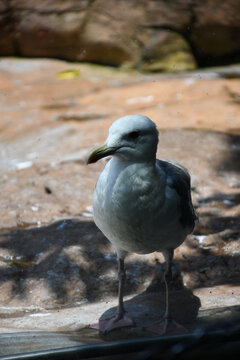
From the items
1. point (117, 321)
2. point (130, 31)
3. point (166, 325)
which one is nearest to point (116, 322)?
point (117, 321)

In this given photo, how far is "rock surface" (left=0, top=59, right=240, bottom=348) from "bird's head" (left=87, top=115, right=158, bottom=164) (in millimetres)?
1006

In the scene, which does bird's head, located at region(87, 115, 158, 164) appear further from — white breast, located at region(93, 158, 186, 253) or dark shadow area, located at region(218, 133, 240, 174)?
dark shadow area, located at region(218, 133, 240, 174)

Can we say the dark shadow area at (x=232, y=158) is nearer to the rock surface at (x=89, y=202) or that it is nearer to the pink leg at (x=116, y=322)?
the rock surface at (x=89, y=202)

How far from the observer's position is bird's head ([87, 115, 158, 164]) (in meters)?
2.97

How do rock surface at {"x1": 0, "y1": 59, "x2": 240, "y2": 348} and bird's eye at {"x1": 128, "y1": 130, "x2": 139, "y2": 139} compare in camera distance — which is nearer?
bird's eye at {"x1": 128, "y1": 130, "x2": 139, "y2": 139}

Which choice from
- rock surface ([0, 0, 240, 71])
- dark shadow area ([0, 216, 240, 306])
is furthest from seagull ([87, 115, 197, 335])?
A: rock surface ([0, 0, 240, 71])

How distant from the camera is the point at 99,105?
848 cm

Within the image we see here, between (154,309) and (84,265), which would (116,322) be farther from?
(84,265)

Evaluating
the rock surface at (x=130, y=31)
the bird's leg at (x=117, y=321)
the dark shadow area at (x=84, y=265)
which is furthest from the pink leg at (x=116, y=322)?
the rock surface at (x=130, y=31)

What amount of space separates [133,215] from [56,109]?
18.3 feet

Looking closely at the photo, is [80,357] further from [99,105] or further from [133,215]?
[99,105]

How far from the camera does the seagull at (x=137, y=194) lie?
3.01m

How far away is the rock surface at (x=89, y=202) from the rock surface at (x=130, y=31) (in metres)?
1.14

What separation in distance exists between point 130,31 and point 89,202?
5945 millimetres
